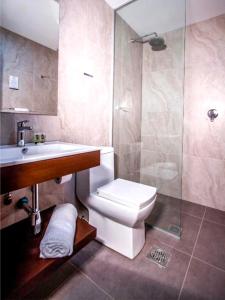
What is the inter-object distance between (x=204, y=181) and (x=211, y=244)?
0.87 meters

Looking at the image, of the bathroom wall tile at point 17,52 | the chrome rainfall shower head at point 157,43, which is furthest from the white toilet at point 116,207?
the chrome rainfall shower head at point 157,43

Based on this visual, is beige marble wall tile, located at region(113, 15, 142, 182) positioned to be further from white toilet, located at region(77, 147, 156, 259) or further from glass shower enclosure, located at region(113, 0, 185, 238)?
white toilet, located at region(77, 147, 156, 259)

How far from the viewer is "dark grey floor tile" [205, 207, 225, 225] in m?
1.85

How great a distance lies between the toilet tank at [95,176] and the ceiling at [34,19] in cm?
101

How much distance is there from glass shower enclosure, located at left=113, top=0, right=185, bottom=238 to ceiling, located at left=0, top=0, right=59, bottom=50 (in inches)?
35.1

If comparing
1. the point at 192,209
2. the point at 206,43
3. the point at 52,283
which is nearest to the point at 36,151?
the point at 52,283

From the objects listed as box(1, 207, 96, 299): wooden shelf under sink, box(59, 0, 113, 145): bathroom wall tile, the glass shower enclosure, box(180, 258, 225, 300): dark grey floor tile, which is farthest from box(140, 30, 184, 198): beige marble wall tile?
box(1, 207, 96, 299): wooden shelf under sink

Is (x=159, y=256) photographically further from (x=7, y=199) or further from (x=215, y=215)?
(x=7, y=199)

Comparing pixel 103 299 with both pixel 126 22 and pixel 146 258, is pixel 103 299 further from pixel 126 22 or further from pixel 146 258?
pixel 126 22

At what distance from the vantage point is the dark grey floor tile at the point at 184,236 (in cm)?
145

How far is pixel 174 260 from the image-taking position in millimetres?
1295

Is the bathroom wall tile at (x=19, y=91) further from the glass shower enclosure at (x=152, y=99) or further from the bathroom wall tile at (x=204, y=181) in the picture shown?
the bathroom wall tile at (x=204, y=181)

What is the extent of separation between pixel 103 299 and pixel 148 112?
1921 mm

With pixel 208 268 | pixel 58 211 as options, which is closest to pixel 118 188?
pixel 58 211
